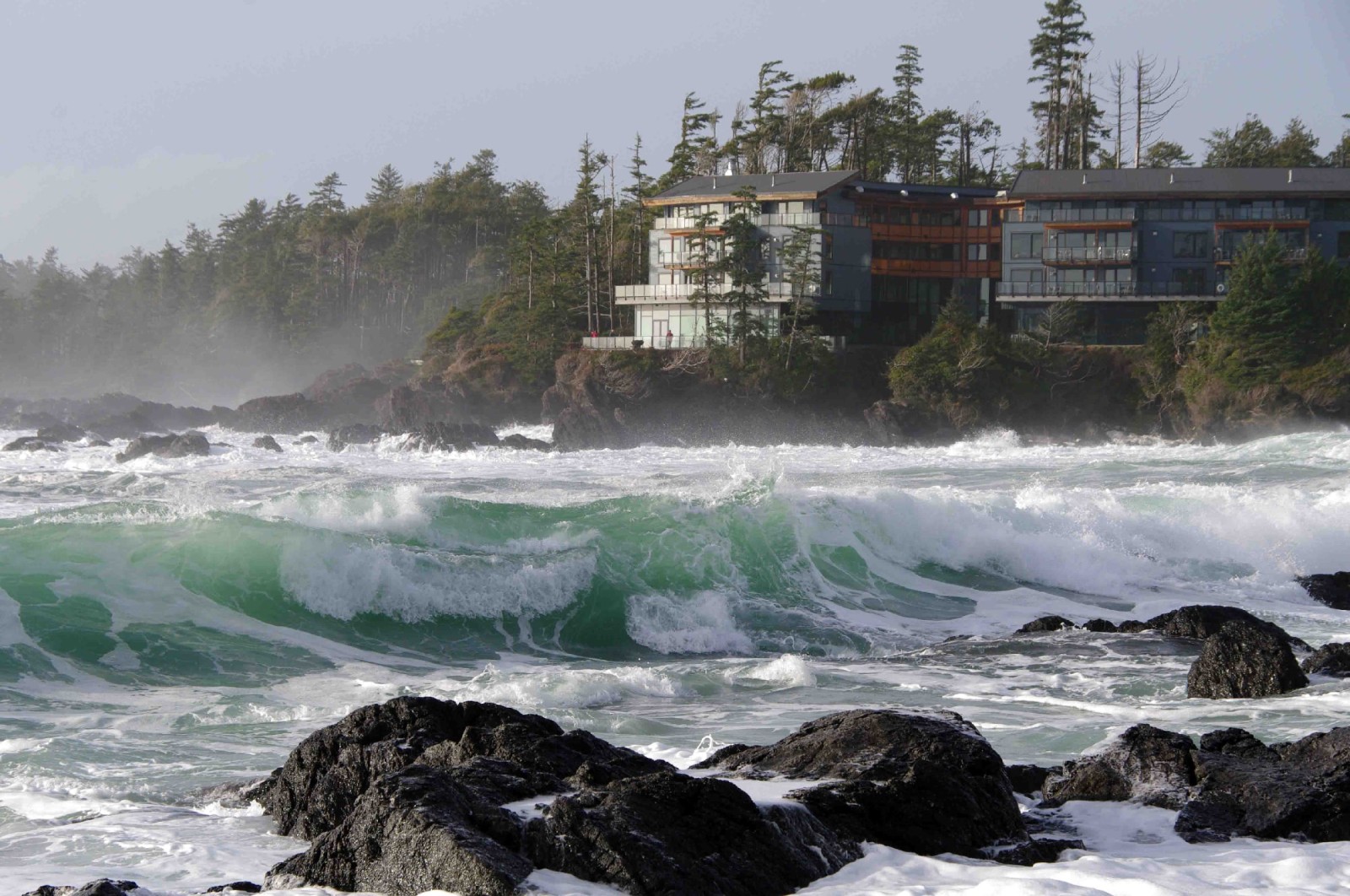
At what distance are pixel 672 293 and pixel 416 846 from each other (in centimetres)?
5398

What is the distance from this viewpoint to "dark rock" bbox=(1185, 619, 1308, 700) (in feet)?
42.4

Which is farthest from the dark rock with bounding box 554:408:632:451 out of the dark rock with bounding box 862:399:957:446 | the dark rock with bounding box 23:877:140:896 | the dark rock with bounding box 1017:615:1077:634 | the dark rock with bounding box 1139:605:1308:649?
the dark rock with bounding box 23:877:140:896

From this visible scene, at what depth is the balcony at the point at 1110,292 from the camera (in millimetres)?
56750

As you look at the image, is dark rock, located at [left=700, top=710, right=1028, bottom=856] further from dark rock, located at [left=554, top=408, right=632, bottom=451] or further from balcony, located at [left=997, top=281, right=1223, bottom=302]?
balcony, located at [left=997, top=281, right=1223, bottom=302]

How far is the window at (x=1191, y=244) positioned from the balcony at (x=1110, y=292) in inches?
56.3

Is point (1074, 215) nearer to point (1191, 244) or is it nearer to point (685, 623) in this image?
point (1191, 244)

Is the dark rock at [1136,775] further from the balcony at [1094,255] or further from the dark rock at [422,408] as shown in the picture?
the balcony at [1094,255]

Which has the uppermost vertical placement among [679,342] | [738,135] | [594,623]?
[738,135]

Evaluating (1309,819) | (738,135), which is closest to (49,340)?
(738,135)

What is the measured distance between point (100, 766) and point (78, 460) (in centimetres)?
3760

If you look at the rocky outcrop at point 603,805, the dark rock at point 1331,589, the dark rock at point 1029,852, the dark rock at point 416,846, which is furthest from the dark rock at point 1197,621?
the dark rock at point 416,846

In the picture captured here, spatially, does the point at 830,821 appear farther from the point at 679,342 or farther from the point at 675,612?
the point at 679,342

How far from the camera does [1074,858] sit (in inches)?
307

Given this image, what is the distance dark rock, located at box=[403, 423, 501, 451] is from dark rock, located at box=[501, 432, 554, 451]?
1.33 ft
